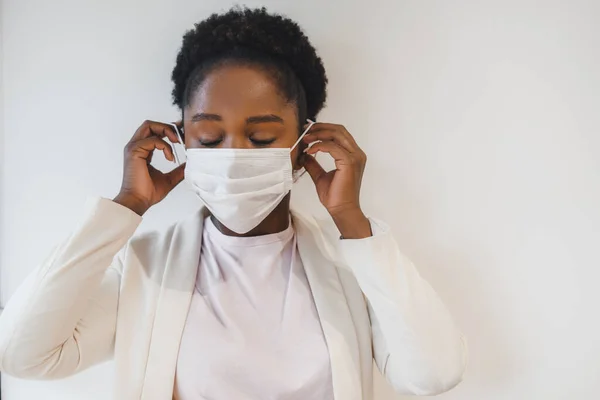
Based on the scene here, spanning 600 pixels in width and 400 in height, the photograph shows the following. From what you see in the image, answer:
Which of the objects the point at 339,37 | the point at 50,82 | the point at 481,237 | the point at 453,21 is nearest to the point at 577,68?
the point at 453,21

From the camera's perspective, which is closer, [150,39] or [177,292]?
[177,292]

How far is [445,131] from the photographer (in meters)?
1.27

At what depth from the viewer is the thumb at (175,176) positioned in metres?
1.11

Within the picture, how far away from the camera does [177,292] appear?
3.33 feet

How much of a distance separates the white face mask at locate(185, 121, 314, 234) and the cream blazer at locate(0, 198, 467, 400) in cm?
14

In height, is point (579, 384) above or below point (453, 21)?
below

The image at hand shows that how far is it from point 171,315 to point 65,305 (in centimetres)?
19

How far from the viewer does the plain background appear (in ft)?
4.10

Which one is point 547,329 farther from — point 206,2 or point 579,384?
point 206,2

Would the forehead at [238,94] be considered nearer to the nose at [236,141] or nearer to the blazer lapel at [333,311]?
the nose at [236,141]

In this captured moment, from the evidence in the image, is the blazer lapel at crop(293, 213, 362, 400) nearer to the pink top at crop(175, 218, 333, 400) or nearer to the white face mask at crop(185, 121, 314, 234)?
the pink top at crop(175, 218, 333, 400)

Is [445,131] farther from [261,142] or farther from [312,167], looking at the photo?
[261,142]

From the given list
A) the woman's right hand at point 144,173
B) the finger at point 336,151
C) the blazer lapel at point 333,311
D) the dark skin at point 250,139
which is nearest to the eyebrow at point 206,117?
the dark skin at point 250,139

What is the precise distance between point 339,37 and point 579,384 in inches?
43.0
